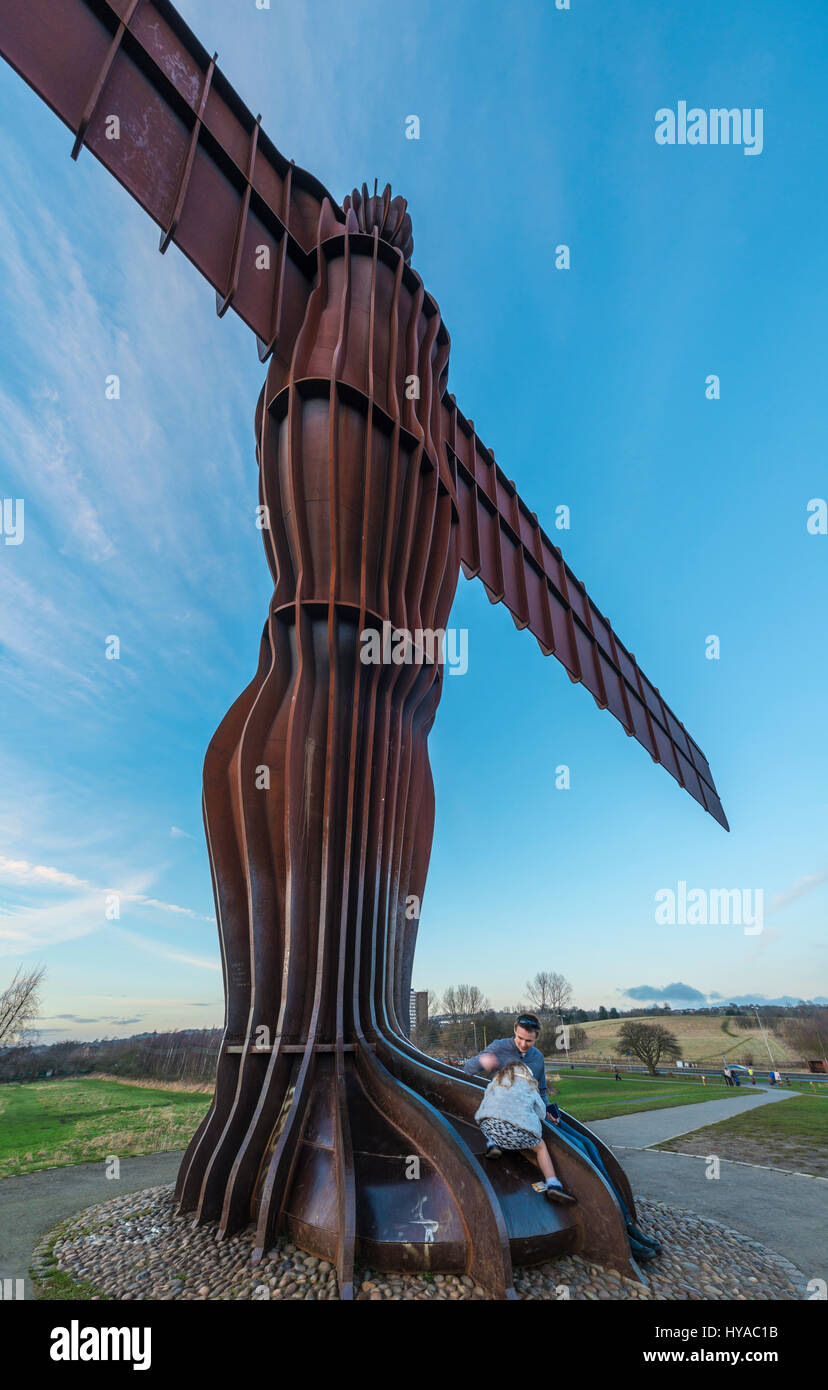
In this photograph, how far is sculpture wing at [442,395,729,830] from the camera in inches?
544

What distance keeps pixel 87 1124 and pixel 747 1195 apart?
50.7 ft

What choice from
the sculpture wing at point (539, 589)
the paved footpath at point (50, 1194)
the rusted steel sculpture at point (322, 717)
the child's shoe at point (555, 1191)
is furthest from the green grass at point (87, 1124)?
the sculpture wing at point (539, 589)

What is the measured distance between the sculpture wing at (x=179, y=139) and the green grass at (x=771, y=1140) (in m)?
16.6

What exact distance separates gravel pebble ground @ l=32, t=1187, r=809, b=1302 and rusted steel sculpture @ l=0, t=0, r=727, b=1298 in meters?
0.19

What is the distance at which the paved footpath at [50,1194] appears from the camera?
6.41 m

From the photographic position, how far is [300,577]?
8.66 metres

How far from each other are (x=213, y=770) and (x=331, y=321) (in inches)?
298

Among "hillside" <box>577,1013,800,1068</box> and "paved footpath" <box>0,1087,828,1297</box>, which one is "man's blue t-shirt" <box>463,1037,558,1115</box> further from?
"hillside" <box>577,1013,800,1068</box>

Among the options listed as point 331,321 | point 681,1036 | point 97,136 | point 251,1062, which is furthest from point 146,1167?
point 681,1036

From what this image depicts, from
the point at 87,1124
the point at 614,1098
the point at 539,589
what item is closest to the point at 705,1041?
the point at 614,1098

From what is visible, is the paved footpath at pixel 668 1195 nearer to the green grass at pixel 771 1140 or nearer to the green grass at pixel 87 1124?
the green grass at pixel 771 1140

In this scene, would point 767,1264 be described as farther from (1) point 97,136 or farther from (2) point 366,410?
(1) point 97,136

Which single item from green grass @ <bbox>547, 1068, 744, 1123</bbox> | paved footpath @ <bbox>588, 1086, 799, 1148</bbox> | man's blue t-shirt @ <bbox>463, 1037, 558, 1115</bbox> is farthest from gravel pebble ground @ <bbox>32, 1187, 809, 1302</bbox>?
green grass @ <bbox>547, 1068, 744, 1123</bbox>

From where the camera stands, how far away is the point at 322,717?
8.41 metres
